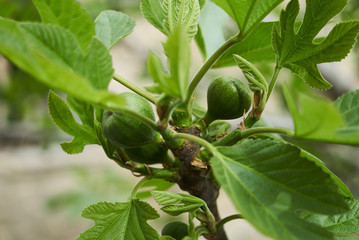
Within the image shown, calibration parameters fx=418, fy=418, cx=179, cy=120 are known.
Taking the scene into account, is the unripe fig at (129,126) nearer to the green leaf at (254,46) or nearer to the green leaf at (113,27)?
the green leaf at (113,27)

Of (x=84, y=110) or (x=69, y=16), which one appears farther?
(x=84, y=110)

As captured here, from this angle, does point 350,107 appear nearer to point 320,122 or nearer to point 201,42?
point 320,122

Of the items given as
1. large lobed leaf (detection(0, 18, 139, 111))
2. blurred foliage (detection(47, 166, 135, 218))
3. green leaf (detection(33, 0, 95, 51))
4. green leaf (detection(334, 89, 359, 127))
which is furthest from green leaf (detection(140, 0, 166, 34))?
blurred foliage (detection(47, 166, 135, 218))

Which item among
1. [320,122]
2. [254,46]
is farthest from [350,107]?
[254,46]

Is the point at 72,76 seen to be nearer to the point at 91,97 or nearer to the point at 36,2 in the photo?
Result: the point at 91,97

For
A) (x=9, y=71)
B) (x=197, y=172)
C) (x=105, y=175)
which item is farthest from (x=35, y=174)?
(x=197, y=172)
